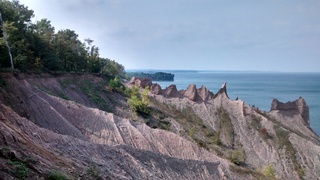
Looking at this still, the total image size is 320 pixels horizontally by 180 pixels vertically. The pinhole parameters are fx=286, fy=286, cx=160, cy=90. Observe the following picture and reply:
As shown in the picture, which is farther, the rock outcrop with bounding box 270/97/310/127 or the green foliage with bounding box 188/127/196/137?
the rock outcrop with bounding box 270/97/310/127

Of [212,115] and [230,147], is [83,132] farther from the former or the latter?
[212,115]

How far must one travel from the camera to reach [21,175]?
29.4 ft

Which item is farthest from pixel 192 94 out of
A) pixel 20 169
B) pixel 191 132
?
pixel 20 169

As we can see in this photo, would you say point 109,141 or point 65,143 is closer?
point 65,143

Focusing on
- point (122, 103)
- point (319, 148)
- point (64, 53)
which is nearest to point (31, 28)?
point (64, 53)

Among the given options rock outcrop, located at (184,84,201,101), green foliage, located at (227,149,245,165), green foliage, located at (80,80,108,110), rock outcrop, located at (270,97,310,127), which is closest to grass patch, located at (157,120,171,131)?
green foliage, located at (80,80,108,110)

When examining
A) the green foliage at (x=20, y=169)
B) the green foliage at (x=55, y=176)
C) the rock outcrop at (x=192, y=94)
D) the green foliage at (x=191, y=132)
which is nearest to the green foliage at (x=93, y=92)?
the green foliage at (x=191, y=132)

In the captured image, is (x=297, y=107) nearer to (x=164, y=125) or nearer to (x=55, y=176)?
(x=164, y=125)

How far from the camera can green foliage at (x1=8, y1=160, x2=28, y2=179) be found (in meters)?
8.92

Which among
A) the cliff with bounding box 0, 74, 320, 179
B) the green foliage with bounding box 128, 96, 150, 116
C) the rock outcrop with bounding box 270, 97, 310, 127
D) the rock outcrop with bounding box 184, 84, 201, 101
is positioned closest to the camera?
the cliff with bounding box 0, 74, 320, 179

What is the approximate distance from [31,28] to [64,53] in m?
6.62

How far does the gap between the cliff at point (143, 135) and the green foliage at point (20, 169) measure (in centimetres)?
4

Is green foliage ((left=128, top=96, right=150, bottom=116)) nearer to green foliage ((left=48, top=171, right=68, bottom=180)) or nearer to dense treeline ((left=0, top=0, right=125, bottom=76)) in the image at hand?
dense treeline ((left=0, top=0, right=125, bottom=76))

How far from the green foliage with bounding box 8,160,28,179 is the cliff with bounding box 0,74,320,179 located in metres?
0.04
